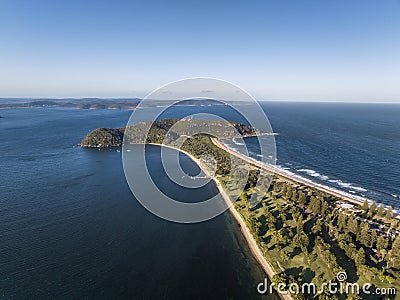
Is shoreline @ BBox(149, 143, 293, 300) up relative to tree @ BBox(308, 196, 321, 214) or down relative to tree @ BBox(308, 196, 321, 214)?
down

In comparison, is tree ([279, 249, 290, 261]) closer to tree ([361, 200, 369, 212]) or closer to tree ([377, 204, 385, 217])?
tree ([377, 204, 385, 217])

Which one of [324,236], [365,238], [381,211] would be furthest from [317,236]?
[381,211]

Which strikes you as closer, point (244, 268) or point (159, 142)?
point (244, 268)

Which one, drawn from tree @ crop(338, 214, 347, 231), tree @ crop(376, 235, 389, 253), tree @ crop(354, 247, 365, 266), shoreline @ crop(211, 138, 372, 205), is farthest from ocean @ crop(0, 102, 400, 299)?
tree @ crop(376, 235, 389, 253)

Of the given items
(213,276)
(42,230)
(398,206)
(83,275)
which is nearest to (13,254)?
(42,230)

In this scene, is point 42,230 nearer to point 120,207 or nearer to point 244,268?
point 120,207

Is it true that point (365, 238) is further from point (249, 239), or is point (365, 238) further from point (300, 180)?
point (300, 180)

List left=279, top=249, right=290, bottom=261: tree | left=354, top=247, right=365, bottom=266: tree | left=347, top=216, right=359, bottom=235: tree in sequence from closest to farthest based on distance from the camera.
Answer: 1. left=354, top=247, right=365, bottom=266: tree
2. left=279, top=249, right=290, bottom=261: tree
3. left=347, top=216, right=359, bottom=235: tree

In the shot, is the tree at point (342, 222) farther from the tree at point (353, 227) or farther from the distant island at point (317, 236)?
the tree at point (353, 227)

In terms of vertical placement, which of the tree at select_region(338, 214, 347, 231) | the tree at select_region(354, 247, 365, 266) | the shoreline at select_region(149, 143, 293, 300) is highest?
the tree at select_region(338, 214, 347, 231)
